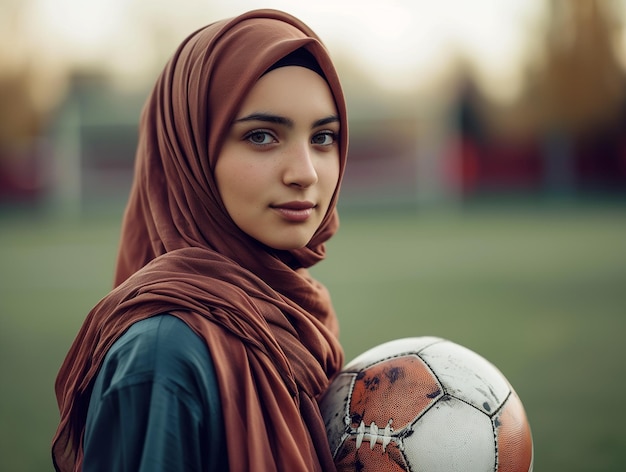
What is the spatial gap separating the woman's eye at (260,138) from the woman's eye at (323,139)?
6.0 inches

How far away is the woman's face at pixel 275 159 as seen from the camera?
2.06 m

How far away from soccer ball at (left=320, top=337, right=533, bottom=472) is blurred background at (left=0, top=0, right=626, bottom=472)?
8.42 ft

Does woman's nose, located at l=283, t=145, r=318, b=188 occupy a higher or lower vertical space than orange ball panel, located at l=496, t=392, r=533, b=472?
higher

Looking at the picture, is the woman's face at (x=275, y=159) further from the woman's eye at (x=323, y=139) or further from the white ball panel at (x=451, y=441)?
the white ball panel at (x=451, y=441)

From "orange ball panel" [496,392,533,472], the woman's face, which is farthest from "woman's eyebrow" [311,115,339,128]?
"orange ball panel" [496,392,533,472]

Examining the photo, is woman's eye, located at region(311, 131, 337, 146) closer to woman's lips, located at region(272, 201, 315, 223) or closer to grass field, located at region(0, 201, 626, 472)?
woman's lips, located at region(272, 201, 315, 223)

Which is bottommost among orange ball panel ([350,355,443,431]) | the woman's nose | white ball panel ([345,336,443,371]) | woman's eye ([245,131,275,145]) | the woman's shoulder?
orange ball panel ([350,355,443,431])

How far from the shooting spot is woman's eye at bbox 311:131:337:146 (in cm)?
219

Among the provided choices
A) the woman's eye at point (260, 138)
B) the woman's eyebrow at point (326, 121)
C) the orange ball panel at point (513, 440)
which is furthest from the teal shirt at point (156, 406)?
the orange ball panel at point (513, 440)

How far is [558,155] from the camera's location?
3478 centimetres

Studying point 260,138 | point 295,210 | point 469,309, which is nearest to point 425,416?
point 295,210

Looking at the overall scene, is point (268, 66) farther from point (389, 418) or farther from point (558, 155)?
point (558, 155)

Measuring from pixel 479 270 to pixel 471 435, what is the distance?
12.0m

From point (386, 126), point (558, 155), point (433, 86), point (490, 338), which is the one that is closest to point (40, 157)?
point (386, 126)
